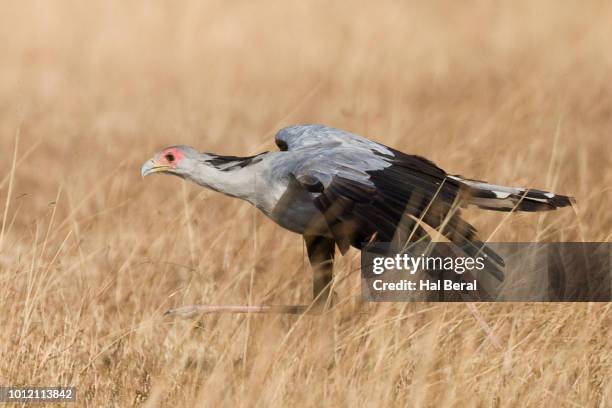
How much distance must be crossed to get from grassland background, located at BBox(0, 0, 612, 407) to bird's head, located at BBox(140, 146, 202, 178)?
365 mm

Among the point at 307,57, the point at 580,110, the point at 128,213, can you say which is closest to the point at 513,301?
the point at 128,213

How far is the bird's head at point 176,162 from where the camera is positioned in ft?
19.0

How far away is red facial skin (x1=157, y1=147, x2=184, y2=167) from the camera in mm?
5820

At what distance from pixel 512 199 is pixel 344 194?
0.87 m

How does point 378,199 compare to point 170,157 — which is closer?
point 378,199

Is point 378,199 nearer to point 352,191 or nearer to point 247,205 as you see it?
point 352,191

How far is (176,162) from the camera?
5.82 meters

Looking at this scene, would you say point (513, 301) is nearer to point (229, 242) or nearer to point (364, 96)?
point (229, 242)

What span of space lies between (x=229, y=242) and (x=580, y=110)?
16.0 feet

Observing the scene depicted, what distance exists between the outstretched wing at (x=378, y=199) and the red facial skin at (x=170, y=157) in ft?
1.86

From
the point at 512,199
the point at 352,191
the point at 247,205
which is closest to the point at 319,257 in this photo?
the point at 352,191

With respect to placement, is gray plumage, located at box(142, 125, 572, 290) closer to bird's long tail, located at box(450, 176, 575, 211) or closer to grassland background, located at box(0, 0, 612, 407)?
bird's long tail, located at box(450, 176, 575, 211)

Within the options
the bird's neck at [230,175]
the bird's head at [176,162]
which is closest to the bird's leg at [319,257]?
the bird's neck at [230,175]

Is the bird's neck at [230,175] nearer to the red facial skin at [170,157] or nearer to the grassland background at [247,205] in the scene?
the red facial skin at [170,157]
